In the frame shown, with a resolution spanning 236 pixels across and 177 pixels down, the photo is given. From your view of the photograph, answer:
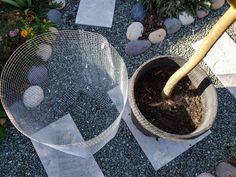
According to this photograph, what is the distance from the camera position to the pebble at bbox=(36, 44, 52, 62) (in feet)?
8.33

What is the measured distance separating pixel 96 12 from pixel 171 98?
0.96 meters

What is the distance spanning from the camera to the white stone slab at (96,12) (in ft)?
9.40

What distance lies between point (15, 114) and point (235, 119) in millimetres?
1424

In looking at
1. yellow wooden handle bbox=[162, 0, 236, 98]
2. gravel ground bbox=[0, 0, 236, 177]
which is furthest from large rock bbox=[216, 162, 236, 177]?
yellow wooden handle bbox=[162, 0, 236, 98]

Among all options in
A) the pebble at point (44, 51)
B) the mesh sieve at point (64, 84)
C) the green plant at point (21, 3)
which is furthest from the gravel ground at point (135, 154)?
the green plant at point (21, 3)

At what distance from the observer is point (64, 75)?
263 centimetres

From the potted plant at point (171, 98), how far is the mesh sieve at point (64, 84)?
0.49 ft

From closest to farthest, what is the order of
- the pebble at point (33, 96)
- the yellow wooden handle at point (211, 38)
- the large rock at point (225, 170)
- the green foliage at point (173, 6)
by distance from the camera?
the yellow wooden handle at point (211, 38), the large rock at point (225, 170), the pebble at point (33, 96), the green foliage at point (173, 6)

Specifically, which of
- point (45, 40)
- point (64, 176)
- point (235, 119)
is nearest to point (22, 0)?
point (45, 40)

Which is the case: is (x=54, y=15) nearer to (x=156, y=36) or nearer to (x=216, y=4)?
(x=156, y=36)

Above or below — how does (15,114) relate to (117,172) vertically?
above

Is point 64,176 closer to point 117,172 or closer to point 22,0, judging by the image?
point 117,172

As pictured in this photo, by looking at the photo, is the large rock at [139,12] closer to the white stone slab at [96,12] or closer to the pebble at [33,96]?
the white stone slab at [96,12]

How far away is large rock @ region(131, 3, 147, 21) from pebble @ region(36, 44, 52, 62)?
0.69 meters
